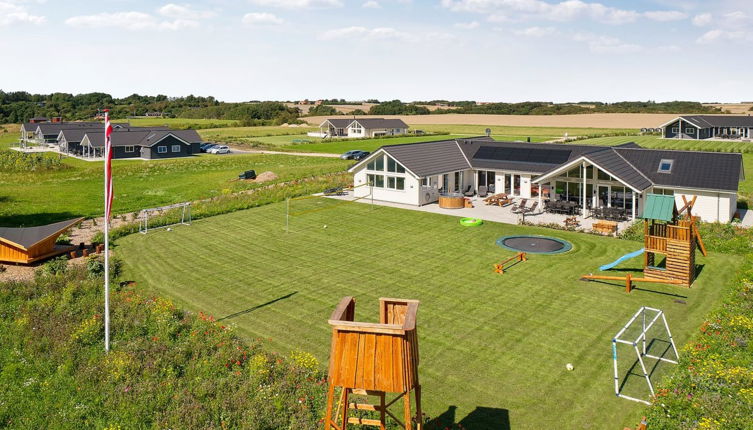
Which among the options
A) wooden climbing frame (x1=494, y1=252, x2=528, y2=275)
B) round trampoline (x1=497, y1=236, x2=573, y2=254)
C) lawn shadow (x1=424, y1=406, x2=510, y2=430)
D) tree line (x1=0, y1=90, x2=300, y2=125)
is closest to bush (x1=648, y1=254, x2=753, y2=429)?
lawn shadow (x1=424, y1=406, x2=510, y2=430)

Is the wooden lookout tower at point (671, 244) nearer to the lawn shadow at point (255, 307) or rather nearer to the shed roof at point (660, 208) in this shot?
the shed roof at point (660, 208)

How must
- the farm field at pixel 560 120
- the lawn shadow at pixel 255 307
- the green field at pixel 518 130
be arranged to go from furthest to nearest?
the farm field at pixel 560 120
the green field at pixel 518 130
the lawn shadow at pixel 255 307

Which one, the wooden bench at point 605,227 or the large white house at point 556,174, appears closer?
the wooden bench at point 605,227

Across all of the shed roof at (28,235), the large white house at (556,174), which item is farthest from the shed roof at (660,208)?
the shed roof at (28,235)

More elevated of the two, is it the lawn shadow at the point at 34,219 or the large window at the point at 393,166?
the large window at the point at 393,166

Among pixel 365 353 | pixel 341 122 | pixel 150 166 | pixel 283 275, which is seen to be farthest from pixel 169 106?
pixel 365 353

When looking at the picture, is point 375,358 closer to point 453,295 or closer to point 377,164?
point 453,295
